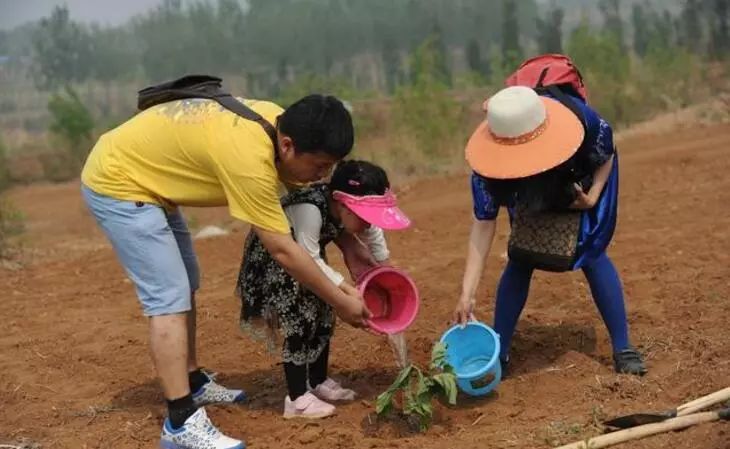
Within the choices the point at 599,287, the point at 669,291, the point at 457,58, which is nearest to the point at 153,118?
the point at 599,287

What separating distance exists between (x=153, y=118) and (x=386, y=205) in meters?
0.86

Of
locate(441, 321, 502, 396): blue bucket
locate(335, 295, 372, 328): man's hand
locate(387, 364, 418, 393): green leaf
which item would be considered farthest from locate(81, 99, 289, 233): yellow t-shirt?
locate(441, 321, 502, 396): blue bucket

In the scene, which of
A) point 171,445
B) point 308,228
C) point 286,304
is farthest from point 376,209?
point 171,445

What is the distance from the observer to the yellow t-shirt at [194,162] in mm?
3143

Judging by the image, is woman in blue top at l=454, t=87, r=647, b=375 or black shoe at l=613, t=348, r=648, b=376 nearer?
woman in blue top at l=454, t=87, r=647, b=375

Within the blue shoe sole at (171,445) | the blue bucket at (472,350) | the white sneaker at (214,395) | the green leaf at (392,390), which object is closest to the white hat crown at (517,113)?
the blue bucket at (472,350)

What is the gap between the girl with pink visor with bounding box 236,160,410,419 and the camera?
347 cm

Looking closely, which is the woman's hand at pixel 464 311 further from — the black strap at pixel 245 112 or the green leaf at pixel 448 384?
the black strap at pixel 245 112

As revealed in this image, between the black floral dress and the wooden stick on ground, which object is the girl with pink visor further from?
the wooden stick on ground

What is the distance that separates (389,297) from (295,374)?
48 cm

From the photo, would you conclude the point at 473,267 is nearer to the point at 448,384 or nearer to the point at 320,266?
the point at 448,384

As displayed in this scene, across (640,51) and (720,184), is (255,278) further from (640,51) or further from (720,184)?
(640,51)

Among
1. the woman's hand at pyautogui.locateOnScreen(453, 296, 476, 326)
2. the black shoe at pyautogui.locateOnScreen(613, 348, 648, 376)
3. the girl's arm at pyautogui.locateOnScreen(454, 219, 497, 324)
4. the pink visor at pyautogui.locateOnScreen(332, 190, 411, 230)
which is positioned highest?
the pink visor at pyautogui.locateOnScreen(332, 190, 411, 230)

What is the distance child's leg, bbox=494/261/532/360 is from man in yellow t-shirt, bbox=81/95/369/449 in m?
0.82
